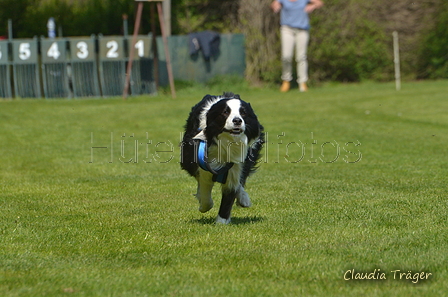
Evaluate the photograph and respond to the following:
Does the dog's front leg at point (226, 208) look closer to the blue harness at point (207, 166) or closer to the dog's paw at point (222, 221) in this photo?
the dog's paw at point (222, 221)

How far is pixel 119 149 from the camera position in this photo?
12117 millimetres

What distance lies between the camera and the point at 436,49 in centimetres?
2289

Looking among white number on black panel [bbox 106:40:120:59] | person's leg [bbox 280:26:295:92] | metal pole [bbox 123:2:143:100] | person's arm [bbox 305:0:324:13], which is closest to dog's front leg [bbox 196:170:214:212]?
metal pole [bbox 123:2:143:100]

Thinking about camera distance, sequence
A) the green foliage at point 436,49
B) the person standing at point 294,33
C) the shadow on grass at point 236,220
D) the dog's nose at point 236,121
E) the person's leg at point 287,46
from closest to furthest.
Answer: the dog's nose at point 236,121 → the shadow on grass at point 236,220 → the person standing at point 294,33 → the person's leg at point 287,46 → the green foliage at point 436,49

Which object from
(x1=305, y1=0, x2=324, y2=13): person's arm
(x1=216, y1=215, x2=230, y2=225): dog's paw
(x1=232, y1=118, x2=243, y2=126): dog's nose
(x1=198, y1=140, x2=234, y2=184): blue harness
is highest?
(x1=305, y1=0, x2=324, y2=13): person's arm

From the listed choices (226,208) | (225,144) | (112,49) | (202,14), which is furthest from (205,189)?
(202,14)

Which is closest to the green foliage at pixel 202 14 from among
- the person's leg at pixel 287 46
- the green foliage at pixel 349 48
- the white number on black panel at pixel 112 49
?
the green foliage at pixel 349 48

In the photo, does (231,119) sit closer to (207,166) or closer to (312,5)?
(207,166)

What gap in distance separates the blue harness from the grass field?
0.41 meters

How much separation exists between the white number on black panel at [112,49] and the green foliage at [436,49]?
10.1 m

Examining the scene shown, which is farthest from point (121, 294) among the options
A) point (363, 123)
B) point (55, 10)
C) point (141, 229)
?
point (55, 10)

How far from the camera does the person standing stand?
754 inches

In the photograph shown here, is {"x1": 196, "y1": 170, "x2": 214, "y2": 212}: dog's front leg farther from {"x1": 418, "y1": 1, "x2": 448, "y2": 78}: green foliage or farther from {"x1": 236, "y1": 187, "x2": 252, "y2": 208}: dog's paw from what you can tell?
{"x1": 418, "y1": 1, "x2": 448, "y2": 78}: green foliage

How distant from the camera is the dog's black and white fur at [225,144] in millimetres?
Answer: 5891
